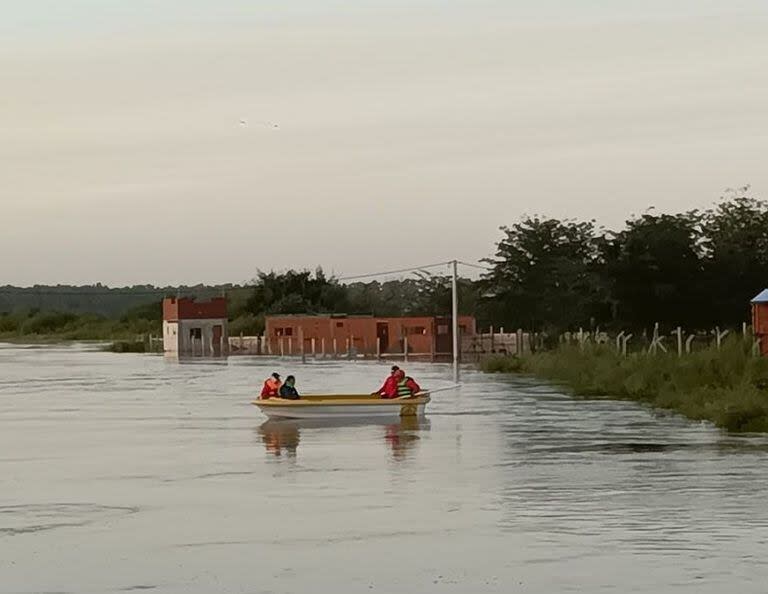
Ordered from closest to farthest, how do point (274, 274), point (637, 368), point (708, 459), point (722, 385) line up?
1. point (708, 459)
2. point (722, 385)
3. point (637, 368)
4. point (274, 274)

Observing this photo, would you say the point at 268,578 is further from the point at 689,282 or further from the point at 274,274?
the point at 274,274

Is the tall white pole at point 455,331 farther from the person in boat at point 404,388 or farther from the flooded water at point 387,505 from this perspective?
the flooded water at point 387,505

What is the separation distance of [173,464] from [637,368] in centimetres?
2511

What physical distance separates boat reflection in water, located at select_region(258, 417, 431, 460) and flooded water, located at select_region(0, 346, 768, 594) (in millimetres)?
85

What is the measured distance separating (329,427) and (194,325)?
272 feet

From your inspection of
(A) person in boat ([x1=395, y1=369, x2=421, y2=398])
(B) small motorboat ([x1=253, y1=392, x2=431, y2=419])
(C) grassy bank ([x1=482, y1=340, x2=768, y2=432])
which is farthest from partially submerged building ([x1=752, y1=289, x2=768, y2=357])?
(B) small motorboat ([x1=253, y1=392, x2=431, y2=419])

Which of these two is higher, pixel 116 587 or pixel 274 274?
pixel 274 274

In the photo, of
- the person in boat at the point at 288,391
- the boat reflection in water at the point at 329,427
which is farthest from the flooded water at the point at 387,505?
the person in boat at the point at 288,391

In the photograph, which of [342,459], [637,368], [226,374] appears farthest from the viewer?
[226,374]

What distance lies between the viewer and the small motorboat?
40250 millimetres

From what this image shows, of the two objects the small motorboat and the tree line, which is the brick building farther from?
the small motorboat

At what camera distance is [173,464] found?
30078mm

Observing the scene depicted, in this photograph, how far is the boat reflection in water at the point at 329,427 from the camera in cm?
3281

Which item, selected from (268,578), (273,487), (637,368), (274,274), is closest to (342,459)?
(273,487)
